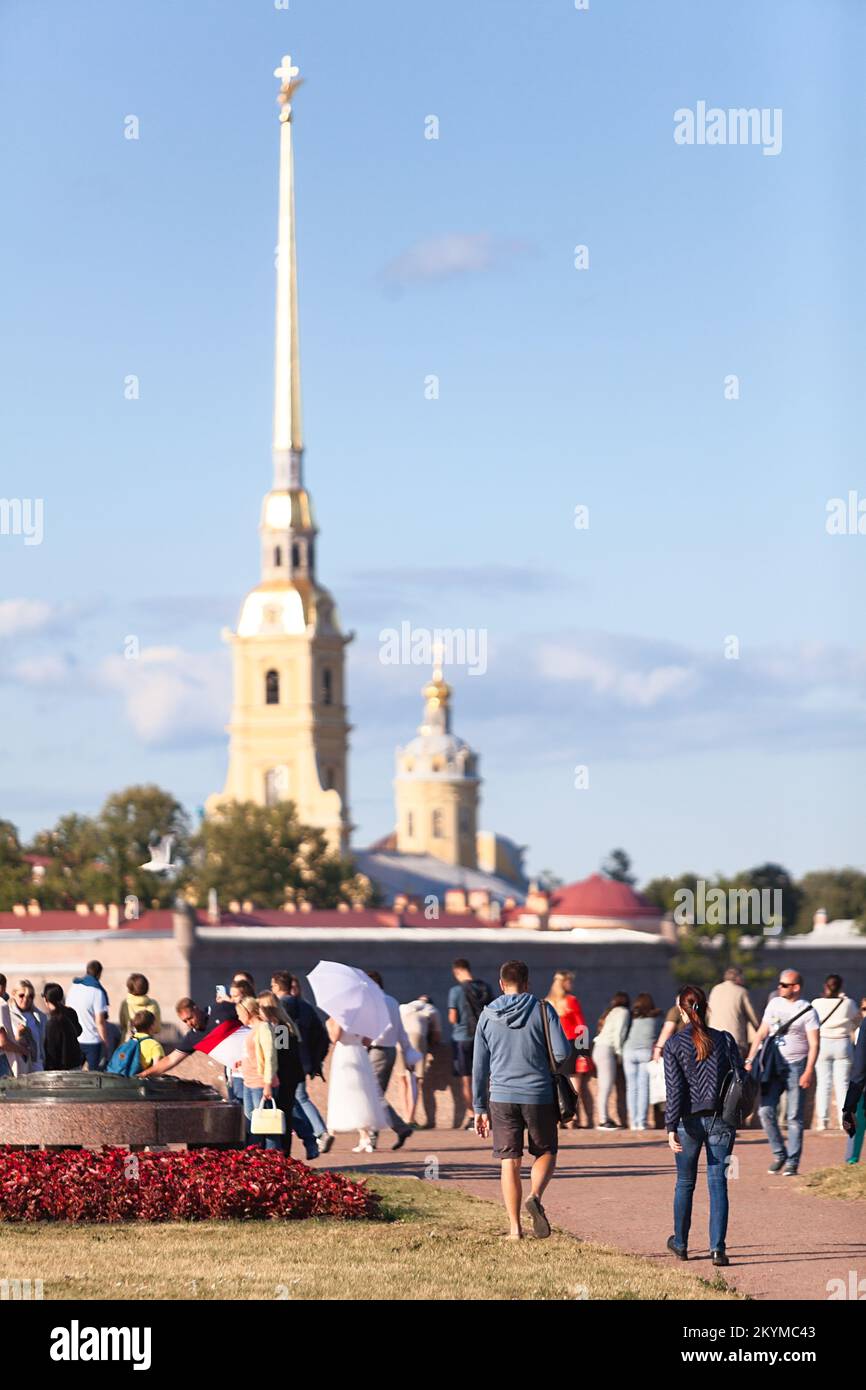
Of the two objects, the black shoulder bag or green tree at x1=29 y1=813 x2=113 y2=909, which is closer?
the black shoulder bag

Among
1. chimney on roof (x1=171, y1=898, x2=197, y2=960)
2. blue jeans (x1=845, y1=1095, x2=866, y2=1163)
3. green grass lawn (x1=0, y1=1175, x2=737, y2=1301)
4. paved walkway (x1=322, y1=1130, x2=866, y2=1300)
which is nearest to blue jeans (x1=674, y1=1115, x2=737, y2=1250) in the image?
paved walkway (x1=322, y1=1130, x2=866, y2=1300)

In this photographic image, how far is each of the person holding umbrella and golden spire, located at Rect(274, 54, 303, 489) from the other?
98.3 metres

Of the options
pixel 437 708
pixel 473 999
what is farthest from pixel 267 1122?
pixel 437 708

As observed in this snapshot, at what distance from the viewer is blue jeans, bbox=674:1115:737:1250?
1311 cm

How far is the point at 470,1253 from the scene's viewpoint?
12.9 meters

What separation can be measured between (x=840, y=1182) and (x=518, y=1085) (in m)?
4.03

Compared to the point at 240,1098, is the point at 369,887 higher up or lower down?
higher up

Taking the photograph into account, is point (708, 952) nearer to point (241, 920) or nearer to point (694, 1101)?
point (241, 920)

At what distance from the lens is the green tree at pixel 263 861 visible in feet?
405

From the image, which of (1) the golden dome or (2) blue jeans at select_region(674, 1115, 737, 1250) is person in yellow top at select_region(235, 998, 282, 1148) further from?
(1) the golden dome

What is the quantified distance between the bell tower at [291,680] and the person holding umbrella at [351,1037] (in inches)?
5370
